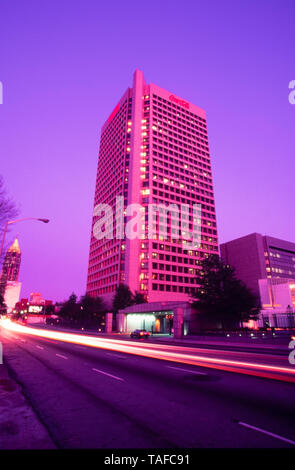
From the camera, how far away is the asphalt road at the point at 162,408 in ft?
14.9

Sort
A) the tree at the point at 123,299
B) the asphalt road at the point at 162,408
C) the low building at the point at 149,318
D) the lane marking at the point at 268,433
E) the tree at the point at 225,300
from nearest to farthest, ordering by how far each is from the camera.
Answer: the lane marking at the point at 268,433, the asphalt road at the point at 162,408, the tree at the point at 225,300, the low building at the point at 149,318, the tree at the point at 123,299

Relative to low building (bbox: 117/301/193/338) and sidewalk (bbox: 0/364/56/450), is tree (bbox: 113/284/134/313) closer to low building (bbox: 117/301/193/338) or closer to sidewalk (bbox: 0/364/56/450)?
low building (bbox: 117/301/193/338)

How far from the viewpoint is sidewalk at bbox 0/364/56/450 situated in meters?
4.46

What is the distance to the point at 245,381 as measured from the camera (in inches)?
356

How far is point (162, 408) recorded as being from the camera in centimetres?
623

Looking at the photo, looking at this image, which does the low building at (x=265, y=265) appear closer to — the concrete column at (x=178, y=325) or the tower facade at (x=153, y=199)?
the tower facade at (x=153, y=199)

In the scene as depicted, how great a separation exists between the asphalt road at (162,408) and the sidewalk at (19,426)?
0.61ft

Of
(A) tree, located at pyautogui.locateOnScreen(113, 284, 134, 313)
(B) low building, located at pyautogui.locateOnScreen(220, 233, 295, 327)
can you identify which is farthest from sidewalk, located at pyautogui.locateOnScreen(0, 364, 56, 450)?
(B) low building, located at pyautogui.locateOnScreen(220, 233, 295, 327)

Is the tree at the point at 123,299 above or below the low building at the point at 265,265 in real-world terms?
below

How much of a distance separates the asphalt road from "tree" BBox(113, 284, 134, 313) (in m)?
58.8

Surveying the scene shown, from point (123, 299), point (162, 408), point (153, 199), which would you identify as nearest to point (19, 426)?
point (162, 408)

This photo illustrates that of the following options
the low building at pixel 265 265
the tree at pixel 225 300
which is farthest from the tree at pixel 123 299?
the low building at pixel 265 265

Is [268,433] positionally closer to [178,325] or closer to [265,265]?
[178,325]
